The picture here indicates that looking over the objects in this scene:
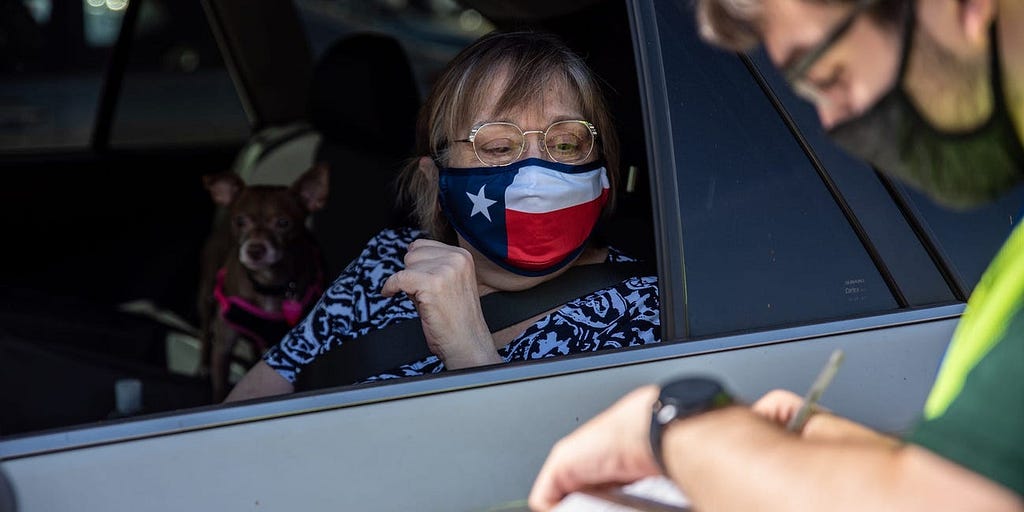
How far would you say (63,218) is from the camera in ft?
14.7

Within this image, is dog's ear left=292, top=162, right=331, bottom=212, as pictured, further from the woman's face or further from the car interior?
the woman's face

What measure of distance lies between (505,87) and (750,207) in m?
0.67

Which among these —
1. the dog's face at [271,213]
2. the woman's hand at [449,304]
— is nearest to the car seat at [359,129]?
the dog's face at [271,213]

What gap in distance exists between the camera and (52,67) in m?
7.20

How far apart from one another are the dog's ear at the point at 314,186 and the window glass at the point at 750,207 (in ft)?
7.06

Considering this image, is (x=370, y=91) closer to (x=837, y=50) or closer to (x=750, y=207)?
(x=750, y=207)

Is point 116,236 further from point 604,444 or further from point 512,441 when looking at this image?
point 604,444

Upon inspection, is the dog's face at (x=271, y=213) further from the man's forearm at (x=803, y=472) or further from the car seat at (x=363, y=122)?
the man's forearm at (x=803, y=472)

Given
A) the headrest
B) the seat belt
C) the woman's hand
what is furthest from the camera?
the headrest

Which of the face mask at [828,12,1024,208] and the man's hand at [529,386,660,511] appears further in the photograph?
the man's hand at [529,386,660,511]

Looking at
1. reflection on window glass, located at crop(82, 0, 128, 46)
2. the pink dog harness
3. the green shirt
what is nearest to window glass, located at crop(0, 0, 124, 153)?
reflection on window glass, located at crop(82, 0, 128, 46)

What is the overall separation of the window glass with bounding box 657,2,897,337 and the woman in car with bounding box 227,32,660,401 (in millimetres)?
220

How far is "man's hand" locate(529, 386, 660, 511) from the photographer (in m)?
1.16

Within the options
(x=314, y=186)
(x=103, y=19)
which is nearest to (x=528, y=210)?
(x=314, y=186)
